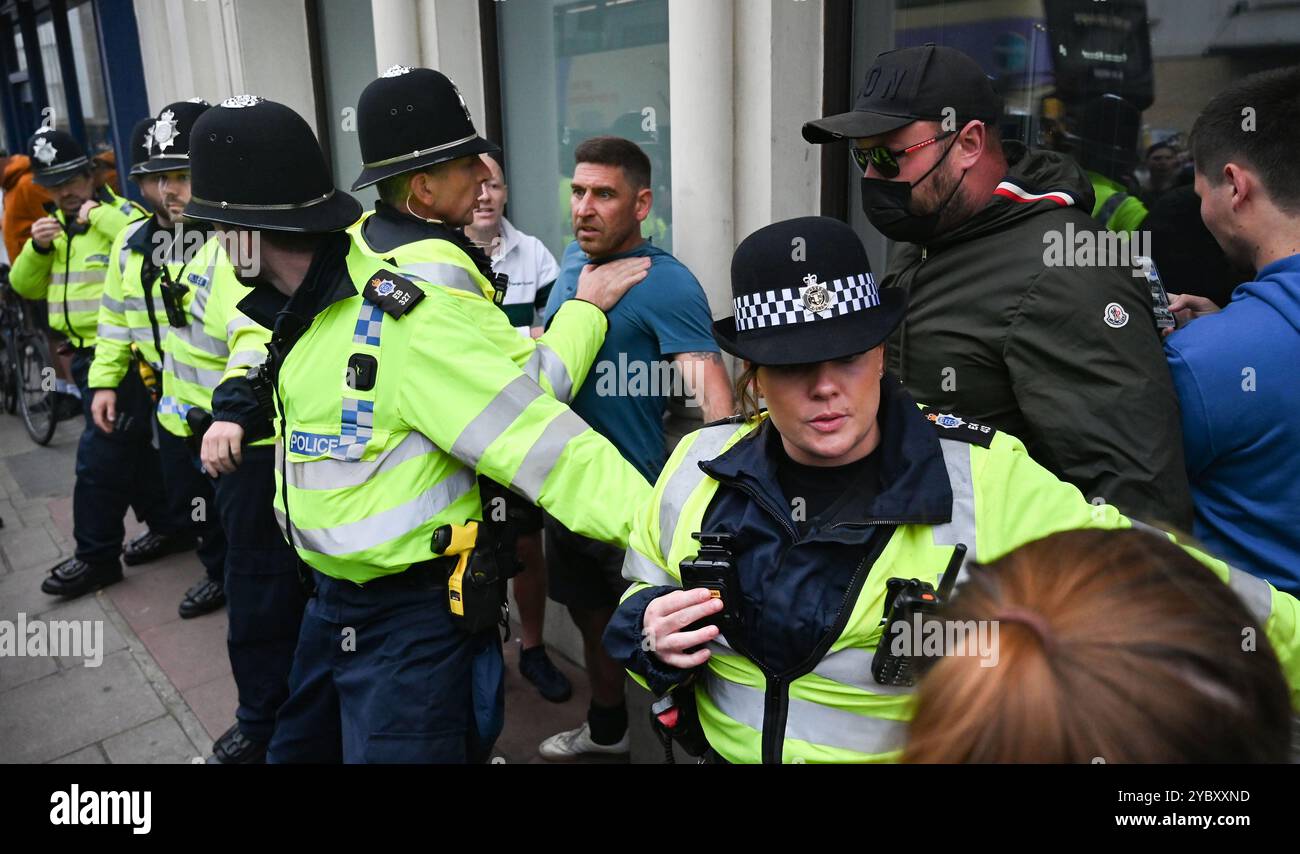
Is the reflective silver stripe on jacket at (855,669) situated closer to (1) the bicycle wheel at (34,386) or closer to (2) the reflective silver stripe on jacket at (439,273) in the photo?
(2) the reflective silver stripe on jacket at (439,273)

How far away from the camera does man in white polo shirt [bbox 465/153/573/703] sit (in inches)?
161

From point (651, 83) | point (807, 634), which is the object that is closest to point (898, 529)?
point (807, 634)

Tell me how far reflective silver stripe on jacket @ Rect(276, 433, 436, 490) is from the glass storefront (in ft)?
6.93

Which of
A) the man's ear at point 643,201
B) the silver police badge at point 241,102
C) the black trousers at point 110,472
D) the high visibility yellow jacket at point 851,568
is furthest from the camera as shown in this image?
the black trousers at point 110,472

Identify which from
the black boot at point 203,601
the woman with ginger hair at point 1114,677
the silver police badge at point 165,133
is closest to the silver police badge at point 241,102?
the silver police badge at point 165,133

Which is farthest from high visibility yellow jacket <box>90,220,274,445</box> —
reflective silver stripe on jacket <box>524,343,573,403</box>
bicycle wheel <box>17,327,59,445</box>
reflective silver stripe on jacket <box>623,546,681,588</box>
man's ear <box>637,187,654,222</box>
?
bicycle wheel <box>17,327,59,445</box>

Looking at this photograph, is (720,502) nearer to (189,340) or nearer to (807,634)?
(807,634)

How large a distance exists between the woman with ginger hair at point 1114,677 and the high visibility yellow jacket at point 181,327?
9.80 ft

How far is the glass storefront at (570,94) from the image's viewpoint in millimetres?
4094

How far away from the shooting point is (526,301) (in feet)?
14.1

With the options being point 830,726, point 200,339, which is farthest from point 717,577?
point 200,339

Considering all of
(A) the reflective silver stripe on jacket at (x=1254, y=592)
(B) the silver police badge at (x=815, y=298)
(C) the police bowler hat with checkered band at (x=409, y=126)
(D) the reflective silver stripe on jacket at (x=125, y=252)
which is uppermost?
(C) the police bowler hat with checkered band at (x=409, y=126)

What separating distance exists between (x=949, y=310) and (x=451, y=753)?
168 centimetres

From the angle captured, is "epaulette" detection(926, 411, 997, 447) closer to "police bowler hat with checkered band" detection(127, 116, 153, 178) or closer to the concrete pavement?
the concrete pavement
